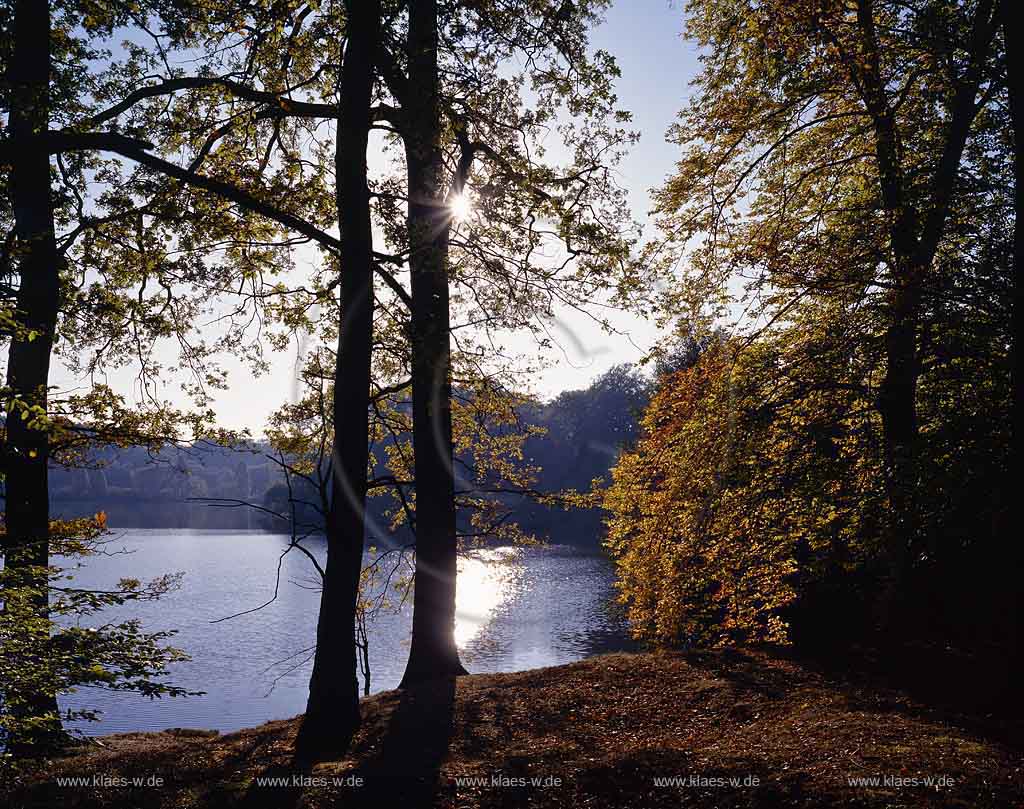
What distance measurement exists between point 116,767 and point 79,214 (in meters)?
8.05

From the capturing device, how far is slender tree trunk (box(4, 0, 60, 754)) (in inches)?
339

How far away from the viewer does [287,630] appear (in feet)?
95.6

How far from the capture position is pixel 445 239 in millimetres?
11203

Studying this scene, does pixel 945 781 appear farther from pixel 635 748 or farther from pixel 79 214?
pixel 79 214

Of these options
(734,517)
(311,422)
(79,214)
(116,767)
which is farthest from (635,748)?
(79,214)

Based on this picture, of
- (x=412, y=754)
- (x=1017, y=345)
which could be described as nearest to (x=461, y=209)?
(x=1017, y=345)

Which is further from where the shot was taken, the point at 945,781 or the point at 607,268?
the point at 607,268

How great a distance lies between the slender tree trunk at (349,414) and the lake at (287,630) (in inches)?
40.4

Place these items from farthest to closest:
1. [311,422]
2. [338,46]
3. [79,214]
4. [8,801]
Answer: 1. [311,422]
2. [79,214]
3. [338,46]
4. [8,801]

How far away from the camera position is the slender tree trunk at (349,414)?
816cm
